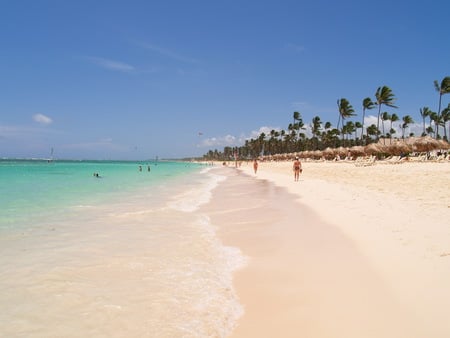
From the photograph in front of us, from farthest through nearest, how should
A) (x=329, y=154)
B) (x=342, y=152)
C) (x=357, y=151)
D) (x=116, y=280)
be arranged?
(x=329, y=154) → (x=342, y=152) → (x=357, y=151) → (x=116, y=280)

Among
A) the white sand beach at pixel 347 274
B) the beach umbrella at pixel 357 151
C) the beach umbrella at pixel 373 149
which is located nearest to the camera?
the white sand beach at pixel 347 274

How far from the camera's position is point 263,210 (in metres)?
12.0

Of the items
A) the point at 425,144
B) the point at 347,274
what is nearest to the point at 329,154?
the point at 425,144

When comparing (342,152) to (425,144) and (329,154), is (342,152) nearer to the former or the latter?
(329,154)

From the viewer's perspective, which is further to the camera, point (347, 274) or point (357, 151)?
point (357, 151)

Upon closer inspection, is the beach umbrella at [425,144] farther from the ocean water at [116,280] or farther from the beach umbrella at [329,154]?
the ocean water at [116,280]

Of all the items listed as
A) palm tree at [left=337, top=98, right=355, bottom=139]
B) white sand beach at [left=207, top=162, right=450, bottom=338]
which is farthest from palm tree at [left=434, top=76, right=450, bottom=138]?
white sand beach at [left=207, top=162, right=450, bottom=338]

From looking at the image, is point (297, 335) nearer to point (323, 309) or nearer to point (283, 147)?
point (323, 309)

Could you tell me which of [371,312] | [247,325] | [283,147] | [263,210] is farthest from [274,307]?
[283,147]

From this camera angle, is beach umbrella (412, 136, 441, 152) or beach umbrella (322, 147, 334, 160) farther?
beach umbrella (322, 147, 334, 160)

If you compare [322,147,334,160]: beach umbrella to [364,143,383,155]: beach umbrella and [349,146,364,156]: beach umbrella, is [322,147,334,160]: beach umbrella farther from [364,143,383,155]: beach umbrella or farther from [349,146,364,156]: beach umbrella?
[364,143,383,155]: beach umbrella

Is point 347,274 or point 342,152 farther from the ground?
point 342,152

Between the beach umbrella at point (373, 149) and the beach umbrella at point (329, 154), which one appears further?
the beach umbrella at point (329, 154)

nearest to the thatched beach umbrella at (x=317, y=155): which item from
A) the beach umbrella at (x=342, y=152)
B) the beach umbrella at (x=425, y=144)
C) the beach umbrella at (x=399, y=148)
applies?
the beach umbrella at (x=342, y=152)
